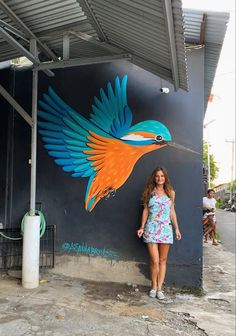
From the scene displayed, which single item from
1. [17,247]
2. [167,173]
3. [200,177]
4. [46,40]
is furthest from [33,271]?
[46,40]

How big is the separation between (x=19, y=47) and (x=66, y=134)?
1787 mm

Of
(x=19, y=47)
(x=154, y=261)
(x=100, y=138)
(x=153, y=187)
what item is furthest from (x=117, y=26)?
(x=154, y=261)

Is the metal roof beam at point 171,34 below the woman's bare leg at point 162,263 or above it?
above

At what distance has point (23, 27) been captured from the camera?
179 inches

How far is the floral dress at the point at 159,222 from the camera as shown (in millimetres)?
5086

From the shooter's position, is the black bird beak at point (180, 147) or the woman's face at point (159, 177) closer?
the woman's face at point (159, 177)

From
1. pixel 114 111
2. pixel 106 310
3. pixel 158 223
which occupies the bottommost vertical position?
pixel 106 310

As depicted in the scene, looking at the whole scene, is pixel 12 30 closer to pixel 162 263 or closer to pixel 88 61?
pixel 88 61

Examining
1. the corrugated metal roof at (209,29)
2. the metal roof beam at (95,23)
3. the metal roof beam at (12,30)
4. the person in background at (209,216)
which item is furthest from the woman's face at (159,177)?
the person in background at (209,216)

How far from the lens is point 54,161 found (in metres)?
5.86

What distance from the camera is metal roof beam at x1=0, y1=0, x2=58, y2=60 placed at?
412 cm

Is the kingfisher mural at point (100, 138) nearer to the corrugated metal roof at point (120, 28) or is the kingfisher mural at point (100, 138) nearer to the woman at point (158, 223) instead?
the woman at point (158, 223)

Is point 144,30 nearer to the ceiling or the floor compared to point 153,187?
nearer to the ceiling

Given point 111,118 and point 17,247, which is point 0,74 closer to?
point 111,118
